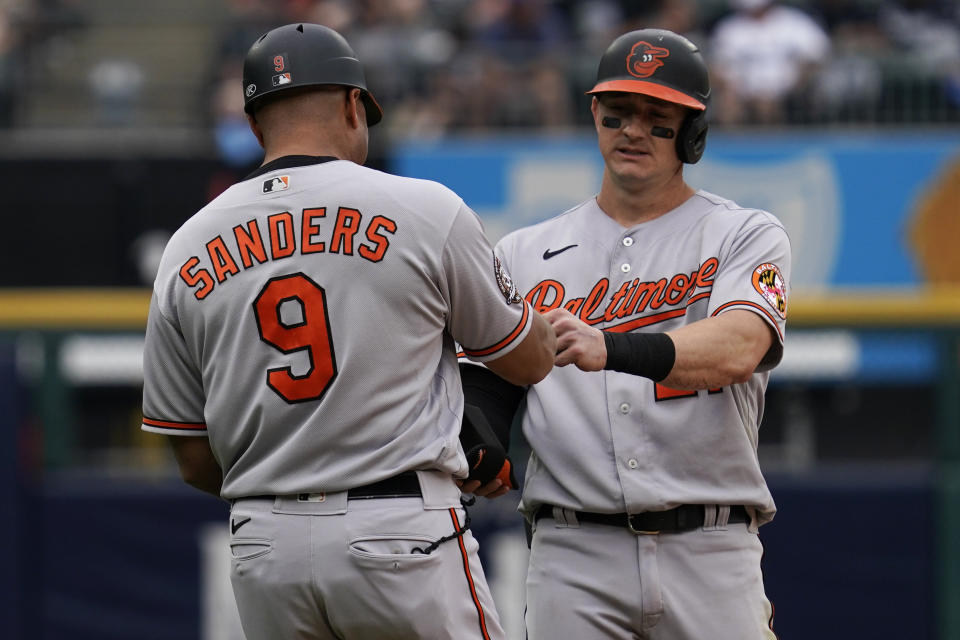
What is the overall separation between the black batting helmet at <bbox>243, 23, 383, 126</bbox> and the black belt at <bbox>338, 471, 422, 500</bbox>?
33.5 inches

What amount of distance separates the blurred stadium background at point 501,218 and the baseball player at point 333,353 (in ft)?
9.76

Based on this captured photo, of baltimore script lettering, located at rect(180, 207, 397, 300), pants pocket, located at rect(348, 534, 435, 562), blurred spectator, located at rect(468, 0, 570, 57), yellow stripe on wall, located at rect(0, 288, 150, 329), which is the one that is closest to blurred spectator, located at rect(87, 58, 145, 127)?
blurred spectator, located at rect(468, 0, 570, 57)

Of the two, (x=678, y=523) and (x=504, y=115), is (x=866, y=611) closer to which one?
(x=678, y=523)

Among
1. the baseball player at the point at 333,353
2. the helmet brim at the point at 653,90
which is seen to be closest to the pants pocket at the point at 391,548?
the baseball player at the point at 333,353

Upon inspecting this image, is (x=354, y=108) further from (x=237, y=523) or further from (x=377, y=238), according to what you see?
(x=237, y=523)

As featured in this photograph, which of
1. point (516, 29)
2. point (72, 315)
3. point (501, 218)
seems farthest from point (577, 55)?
point (72, 315)

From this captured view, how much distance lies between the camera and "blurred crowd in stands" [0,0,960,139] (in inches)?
431

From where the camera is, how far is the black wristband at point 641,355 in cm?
323

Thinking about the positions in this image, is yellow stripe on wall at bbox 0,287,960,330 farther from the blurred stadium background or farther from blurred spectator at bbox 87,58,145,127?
blurred spectator at bbox 87,58,145,127

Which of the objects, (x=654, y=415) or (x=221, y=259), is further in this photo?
(x=654, y=415)

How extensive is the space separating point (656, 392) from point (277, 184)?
3.60 feet

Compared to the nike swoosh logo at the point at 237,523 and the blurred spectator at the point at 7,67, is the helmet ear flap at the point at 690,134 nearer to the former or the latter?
the nike swoosh logo at the point at 237,523

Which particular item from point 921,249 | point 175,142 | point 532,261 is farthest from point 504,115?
point 532,261

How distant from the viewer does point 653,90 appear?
3512 millimetres
